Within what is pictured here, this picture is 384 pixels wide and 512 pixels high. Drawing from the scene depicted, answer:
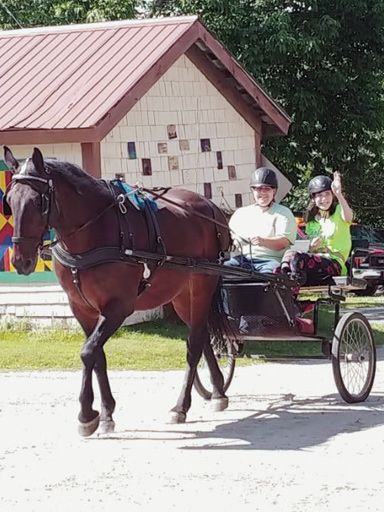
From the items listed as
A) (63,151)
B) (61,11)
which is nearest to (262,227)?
(63,151)

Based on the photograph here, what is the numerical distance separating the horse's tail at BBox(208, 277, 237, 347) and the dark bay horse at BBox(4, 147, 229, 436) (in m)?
0.61

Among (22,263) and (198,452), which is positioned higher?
(22,263)

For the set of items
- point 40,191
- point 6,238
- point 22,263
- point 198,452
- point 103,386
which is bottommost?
point 198,452

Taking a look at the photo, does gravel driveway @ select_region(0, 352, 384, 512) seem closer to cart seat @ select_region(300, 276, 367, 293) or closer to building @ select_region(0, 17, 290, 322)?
cart seat @ select_region(300, 276, 367, 293)

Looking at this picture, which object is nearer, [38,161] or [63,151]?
[38,161]

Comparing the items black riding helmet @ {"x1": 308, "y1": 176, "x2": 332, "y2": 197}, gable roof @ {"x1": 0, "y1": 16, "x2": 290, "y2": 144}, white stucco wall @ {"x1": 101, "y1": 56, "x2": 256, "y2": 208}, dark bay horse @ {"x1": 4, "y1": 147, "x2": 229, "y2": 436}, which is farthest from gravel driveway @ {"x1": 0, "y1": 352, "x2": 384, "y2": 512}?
white stucco wall @ {"x1": 101, "y1": 56, "x2": 256, "y2": 208}

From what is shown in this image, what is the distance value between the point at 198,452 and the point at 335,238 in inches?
123

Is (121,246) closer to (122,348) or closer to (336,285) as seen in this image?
(336,285)

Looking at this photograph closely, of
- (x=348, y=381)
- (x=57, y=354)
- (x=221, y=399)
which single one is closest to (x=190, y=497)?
(x=221, y=399)

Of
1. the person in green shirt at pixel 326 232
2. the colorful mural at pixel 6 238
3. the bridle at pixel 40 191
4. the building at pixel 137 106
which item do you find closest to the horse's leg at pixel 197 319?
the person in green shirt at pixel 326 232

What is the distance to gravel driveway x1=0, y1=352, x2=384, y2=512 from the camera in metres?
6.58

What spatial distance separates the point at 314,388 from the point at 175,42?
21.1 ft

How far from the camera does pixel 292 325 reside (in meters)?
9.70

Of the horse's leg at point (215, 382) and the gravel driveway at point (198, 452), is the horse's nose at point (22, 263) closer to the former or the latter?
the gravel driveway at point (198, 452)
